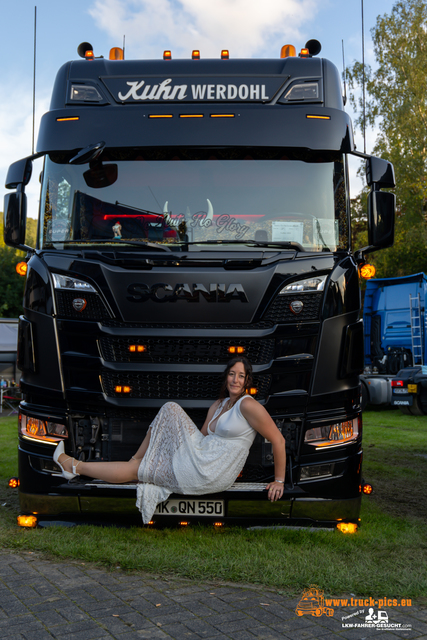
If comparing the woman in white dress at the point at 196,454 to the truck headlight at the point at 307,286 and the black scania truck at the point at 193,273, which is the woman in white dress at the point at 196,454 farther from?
the truck headlight at the point at 307,286

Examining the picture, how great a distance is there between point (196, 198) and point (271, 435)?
1.94m

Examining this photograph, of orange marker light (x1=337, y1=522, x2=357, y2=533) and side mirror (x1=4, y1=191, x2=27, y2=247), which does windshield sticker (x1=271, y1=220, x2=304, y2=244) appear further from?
orange marker light (x1=337, y1=522, x2=357, y2=533)

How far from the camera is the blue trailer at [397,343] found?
1373cm

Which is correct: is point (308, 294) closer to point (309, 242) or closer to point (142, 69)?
point (309, 242)

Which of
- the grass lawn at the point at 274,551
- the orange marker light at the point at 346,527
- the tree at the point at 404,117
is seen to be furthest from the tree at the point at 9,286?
the orange marker light at the point at 346,527

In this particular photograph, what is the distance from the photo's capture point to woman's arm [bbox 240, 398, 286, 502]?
4.56m

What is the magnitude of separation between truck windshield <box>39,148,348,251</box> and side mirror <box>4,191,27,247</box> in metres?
0.21

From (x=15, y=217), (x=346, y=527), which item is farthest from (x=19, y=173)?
(x=346, y=527)

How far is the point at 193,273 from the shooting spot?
471 centimetres

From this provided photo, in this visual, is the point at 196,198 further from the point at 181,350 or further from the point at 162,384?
the point at 162,384

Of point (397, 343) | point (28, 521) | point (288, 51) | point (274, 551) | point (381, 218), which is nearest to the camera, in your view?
point (274, 551)

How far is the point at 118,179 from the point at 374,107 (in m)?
32.9

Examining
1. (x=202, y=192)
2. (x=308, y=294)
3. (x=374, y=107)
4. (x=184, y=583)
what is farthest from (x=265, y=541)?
(x=374, y=107)

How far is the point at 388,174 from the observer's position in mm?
5219
